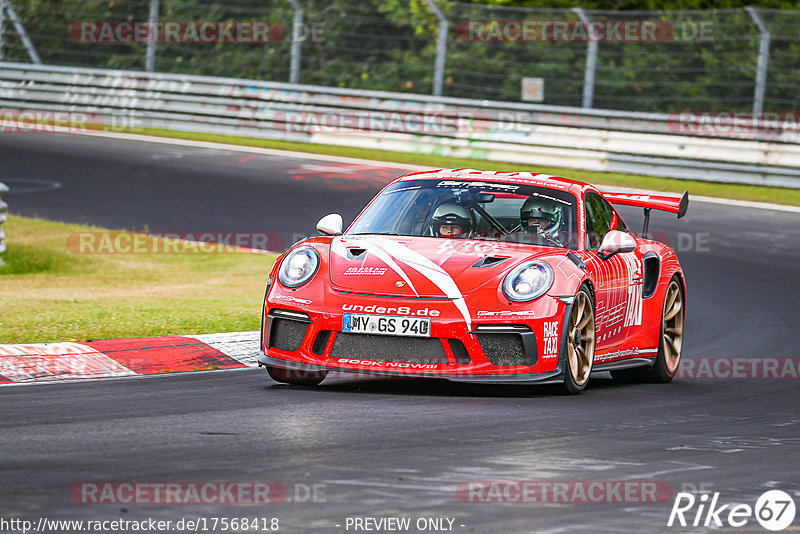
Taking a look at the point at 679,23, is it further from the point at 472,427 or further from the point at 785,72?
the point at 472,427

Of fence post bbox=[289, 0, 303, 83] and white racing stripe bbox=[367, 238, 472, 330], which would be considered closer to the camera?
white racing stripe bbox=[367, 238, 472, 330]

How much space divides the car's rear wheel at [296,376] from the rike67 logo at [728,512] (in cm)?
322

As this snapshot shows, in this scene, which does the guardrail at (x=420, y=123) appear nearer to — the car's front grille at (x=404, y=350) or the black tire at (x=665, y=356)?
the black tire at (x=665, y=356)

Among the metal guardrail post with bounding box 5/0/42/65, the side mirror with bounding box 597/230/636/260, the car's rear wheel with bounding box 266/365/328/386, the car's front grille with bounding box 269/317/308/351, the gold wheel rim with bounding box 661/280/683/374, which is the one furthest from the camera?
the metal guardrail post with bounding box 5/0/42/65

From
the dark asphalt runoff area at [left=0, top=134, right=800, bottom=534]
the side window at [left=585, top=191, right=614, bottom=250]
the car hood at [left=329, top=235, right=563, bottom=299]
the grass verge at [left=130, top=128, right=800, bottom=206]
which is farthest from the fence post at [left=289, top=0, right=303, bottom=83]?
the car hood at [left=329, top=235, right=563, bottom=299]

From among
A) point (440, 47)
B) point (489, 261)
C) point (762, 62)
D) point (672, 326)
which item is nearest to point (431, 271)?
point (489, 261)

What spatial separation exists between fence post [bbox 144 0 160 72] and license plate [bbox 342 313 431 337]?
17564 millimetres

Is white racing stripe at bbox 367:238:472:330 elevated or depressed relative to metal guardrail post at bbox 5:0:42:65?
depressed

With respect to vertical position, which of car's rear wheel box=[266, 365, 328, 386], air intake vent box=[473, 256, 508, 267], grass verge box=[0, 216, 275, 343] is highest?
air intake vent box=[473, 256, 508, 267]

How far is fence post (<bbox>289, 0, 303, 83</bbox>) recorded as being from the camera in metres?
22.9

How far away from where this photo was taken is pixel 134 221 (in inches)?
640

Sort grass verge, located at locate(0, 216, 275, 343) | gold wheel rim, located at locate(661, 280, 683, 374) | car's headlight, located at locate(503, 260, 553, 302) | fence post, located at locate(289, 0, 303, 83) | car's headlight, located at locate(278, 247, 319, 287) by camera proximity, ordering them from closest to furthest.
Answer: car's headlight, located at locate(503, 260, 553, 302)
car's headlight, located at locate(278, 247, 319, 287)
gold wheel rim, located at locate(661, 280, 683, 374)
grass verge, located at locate(0, 216, 275, 343)
fence post, located at locate(289, 0, 303, 83)

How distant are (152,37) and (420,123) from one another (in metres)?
5.66

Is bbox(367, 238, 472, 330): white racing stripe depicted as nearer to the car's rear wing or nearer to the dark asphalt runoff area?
the dark asphalt runoff area
